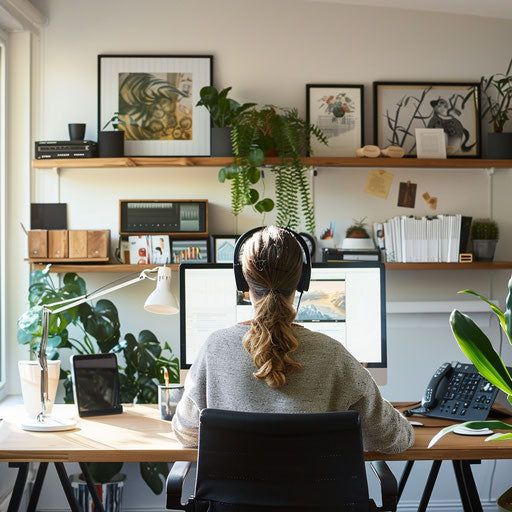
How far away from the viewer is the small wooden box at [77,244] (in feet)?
13.5

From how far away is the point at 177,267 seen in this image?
409cm

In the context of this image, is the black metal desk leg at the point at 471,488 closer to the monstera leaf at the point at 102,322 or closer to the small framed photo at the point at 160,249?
the monstera leaf at the point at 102,322

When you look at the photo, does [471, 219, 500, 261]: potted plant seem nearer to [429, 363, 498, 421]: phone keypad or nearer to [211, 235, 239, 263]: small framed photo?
[211, 235, 239, 263]: small framed photo

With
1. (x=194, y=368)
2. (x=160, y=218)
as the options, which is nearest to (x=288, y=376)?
(x=194, y=368)

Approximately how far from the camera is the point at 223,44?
169 inches

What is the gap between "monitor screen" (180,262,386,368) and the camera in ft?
9.33

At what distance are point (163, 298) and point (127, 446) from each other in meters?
0.50

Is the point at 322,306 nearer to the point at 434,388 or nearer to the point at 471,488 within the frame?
the point at 434,388

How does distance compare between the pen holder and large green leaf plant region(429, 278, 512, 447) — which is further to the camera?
the pen holder

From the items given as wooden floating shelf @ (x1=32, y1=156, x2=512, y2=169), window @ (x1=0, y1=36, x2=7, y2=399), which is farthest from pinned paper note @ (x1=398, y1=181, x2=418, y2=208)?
window @ (x1=0, y1=36, x2=7, y2=399)

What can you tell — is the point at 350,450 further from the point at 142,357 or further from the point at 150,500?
the point at 150,500

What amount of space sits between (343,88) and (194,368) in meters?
2.39

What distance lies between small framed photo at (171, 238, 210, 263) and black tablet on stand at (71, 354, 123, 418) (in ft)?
4.13

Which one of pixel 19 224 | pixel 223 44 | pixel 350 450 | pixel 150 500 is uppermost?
pixel 223 44
